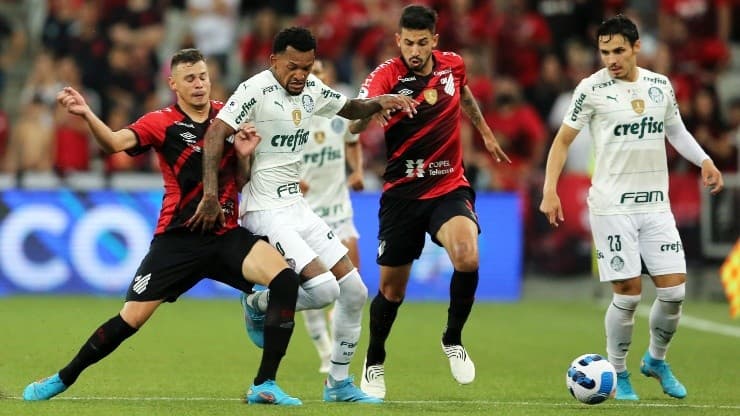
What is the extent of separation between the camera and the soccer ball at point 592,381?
920 centimetres

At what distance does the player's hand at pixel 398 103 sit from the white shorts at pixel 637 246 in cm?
164

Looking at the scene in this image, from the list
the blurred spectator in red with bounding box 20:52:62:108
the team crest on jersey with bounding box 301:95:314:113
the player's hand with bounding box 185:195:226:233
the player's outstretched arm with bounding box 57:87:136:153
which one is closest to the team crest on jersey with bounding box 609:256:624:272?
the team crest on jersey with bounding box 301:95:314:113

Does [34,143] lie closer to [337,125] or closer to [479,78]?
[479,78]

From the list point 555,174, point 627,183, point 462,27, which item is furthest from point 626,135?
point 462,27

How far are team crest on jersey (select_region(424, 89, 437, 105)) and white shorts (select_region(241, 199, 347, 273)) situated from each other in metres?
1.29

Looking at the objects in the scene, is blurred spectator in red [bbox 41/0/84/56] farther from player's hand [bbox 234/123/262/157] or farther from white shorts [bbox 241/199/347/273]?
player's hand [bbox 234/123/262/157]

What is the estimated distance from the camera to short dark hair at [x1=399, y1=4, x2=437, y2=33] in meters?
10.1

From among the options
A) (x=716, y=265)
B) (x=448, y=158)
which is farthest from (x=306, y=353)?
(x=716, y=265)

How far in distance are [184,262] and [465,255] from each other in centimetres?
200

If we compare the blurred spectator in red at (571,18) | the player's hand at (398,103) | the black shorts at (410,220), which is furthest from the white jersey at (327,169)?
the blurred spectator in red at (571,18)

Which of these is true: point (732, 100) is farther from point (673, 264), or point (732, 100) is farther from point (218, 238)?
point (218, 238)

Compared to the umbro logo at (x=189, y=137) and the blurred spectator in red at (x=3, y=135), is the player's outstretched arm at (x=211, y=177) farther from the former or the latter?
the blurred spectator in red at (x=3, y=135)

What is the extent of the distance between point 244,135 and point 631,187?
2.85m

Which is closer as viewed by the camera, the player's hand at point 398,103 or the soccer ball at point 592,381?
the soccer ball at point 592,381
